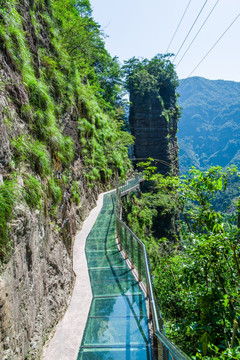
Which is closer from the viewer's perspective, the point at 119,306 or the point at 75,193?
the point at 119,306

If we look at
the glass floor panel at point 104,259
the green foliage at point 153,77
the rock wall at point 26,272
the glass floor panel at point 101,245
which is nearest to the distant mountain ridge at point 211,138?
the green foliage at point 153,77

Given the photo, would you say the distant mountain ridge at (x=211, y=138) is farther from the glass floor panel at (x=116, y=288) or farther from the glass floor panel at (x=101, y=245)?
the glass floor panel at (x=116, y=288)

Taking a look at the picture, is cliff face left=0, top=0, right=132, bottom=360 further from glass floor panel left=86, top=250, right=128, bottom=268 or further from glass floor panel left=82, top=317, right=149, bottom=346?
glass floor panel left=86, top=250, right=128, bottom=268

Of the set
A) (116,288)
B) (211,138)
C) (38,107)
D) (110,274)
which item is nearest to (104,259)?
(110,274)

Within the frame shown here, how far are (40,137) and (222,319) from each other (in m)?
5.10

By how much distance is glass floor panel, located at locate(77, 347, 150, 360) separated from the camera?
3820 millimetres

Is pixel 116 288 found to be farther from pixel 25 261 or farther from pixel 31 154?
pixel 31 154

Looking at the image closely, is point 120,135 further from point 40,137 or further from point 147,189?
point 40,137

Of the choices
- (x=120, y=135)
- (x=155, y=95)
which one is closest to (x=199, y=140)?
(x=155, y=95)

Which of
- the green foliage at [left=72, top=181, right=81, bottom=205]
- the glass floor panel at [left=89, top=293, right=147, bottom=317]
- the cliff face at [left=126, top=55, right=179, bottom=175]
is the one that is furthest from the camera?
the cliff face at [left=126, top=55, right=179, bottom=175]

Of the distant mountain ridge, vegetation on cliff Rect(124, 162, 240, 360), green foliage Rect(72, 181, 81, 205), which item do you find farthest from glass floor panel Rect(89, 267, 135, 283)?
the distant mountain ridge

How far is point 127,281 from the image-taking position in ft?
19.8

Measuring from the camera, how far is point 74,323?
4895 mm

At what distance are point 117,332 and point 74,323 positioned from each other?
3.13ft
